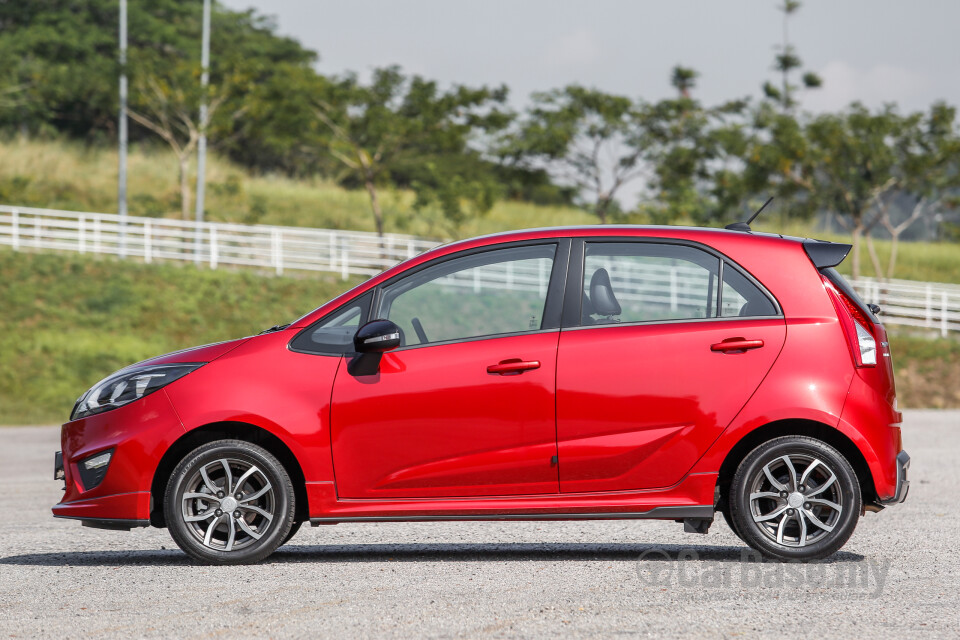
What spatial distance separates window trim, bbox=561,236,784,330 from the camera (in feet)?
18.9

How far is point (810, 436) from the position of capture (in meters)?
5.78

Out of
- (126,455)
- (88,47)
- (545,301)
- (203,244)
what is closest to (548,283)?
(545,301)

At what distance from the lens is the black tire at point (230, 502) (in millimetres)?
5684

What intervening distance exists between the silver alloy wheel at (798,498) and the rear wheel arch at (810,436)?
5.4 inches

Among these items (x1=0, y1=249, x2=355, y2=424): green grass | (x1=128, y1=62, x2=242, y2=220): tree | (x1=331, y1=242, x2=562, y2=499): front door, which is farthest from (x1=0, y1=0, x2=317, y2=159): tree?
(x1=331, y1=242, x2=562, y2=499): front door

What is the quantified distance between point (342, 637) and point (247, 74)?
33.6m

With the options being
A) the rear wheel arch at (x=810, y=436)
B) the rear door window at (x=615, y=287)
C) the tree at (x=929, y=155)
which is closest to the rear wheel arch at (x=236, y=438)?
the rear door window at (x=615, y=287)

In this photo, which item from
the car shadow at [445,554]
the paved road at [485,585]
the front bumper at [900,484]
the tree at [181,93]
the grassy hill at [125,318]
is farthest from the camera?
the tree at [181,93]

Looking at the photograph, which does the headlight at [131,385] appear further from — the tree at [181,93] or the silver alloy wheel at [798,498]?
the tree at [181,93]

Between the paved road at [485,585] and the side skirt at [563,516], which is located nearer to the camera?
the paved road at [485,585]

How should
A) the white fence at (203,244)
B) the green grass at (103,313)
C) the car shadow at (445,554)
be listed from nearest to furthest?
the car shadow at (445,554) < the green grass at (103,313) < the white fence at (203,244)

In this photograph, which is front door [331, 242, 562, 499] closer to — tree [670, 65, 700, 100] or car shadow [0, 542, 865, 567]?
car shadow [0, 542, 865, 567]

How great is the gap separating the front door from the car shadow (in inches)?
24.2

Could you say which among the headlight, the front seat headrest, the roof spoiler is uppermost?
the roof spoiler
